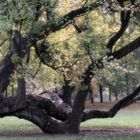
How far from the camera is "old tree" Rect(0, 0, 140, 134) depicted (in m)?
18.3

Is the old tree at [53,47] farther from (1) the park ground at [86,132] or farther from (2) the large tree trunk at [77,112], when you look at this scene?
(1) the park ground at [86,132]

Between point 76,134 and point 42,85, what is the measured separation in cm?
873

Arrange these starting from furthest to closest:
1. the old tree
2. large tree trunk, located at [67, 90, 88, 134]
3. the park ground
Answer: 1. large tree trunk, located at [67, 90, 88, 134]
2. the park ground
3. the old tree

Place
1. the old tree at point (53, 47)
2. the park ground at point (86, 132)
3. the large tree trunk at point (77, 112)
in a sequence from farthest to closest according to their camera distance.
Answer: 1. the large tree trunk at point (77, 112)
2. the park ground at point (86, 132)
3. the old tree at point (53, 47)

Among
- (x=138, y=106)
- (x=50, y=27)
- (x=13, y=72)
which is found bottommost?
(x=138, y=106)

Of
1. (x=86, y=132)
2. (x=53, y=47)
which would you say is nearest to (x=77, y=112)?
(x=86, y=132)

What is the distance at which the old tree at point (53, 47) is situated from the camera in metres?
18.3

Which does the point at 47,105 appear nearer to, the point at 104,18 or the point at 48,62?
the point at 48,62

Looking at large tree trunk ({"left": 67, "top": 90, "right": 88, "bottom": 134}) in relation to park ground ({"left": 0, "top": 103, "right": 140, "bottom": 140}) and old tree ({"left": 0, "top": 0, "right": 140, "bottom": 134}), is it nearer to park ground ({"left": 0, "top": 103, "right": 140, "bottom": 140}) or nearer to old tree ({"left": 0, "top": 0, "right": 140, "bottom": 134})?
old tree ({"left": 0, "top": 0, "right": 140, "bottom": 134})

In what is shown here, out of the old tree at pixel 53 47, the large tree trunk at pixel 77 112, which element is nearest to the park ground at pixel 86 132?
the large tree trunk at pixel 77 112

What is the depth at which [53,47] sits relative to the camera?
74.4ft

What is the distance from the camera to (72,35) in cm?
2516

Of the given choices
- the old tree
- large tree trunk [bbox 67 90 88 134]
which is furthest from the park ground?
the old tree

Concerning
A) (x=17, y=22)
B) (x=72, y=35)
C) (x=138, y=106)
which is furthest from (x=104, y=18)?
(x=138, y=106)
